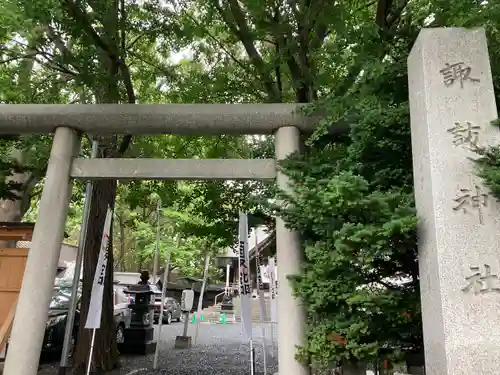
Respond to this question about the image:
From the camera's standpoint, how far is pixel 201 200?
26.8 ft

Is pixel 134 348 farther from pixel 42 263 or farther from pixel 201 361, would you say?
pixel 42 263

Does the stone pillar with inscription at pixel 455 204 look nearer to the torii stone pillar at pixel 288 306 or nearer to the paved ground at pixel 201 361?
the torii stone pillar at pixel 288 306

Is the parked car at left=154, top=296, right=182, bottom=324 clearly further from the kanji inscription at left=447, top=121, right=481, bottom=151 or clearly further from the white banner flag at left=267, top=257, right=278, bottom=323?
the kanji inscription at left=447, top=121, right=481, bottom=151

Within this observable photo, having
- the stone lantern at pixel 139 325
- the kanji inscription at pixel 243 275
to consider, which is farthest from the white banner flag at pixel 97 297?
the stone lantern at pixel 139 325

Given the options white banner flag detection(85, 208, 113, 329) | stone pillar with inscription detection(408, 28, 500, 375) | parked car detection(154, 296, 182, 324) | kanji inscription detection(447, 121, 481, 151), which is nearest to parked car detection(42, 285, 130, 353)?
white banner flag detection(85, 208, 113, 329)

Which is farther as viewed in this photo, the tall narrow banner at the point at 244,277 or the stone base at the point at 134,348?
the stone base at the point at 134,348

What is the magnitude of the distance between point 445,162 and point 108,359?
21.5ft

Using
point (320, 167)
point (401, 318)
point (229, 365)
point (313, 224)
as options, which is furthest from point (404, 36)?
point (229, 365)

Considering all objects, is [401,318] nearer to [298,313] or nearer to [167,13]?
[298,313]

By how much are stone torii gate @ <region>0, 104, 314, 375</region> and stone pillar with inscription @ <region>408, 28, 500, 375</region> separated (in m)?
1.67

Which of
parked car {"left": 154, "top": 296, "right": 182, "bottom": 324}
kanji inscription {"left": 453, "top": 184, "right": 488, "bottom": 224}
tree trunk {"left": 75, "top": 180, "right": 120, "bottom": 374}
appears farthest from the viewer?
parked car {"left": 154, "top": 296, "right": 182, "bottom": 324}

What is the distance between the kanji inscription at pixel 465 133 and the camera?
3469mm

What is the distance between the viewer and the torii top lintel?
17.4ft

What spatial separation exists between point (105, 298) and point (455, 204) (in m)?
6.44
